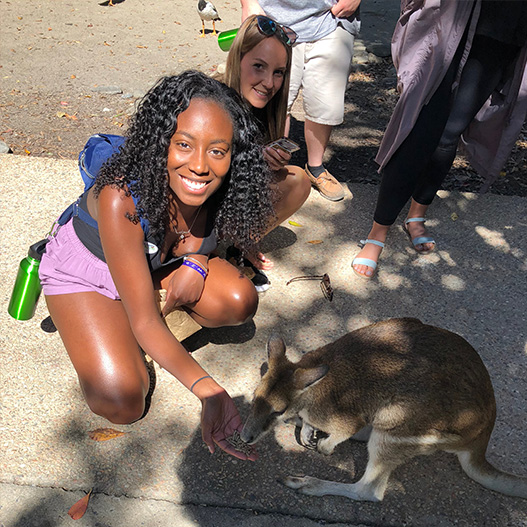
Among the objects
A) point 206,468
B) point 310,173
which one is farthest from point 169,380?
point 310,173

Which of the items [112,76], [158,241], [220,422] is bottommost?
[112,76]

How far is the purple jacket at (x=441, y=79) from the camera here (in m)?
2.97

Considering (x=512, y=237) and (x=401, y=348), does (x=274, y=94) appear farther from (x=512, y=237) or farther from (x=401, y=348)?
(x=512, y=237)

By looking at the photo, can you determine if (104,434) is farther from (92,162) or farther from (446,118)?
(446,118)

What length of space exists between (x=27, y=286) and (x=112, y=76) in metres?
4.38

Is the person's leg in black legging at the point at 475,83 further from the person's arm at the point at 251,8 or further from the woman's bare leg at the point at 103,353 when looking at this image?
the woman's bare leg at the point at 103,353

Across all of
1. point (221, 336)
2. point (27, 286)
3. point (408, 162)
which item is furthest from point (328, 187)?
point (27, 286)

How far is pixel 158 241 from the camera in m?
2.59

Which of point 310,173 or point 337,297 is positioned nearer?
point 337,297

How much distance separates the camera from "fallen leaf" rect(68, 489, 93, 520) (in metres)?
2.21

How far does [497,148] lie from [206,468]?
2466 millimetres

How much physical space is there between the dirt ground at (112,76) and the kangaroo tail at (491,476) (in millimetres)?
2808

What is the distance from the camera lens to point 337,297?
3.40m

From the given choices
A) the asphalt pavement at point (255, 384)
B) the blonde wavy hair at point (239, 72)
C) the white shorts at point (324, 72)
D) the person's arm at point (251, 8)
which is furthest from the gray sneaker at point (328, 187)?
the person's arm at point (251, 8)
